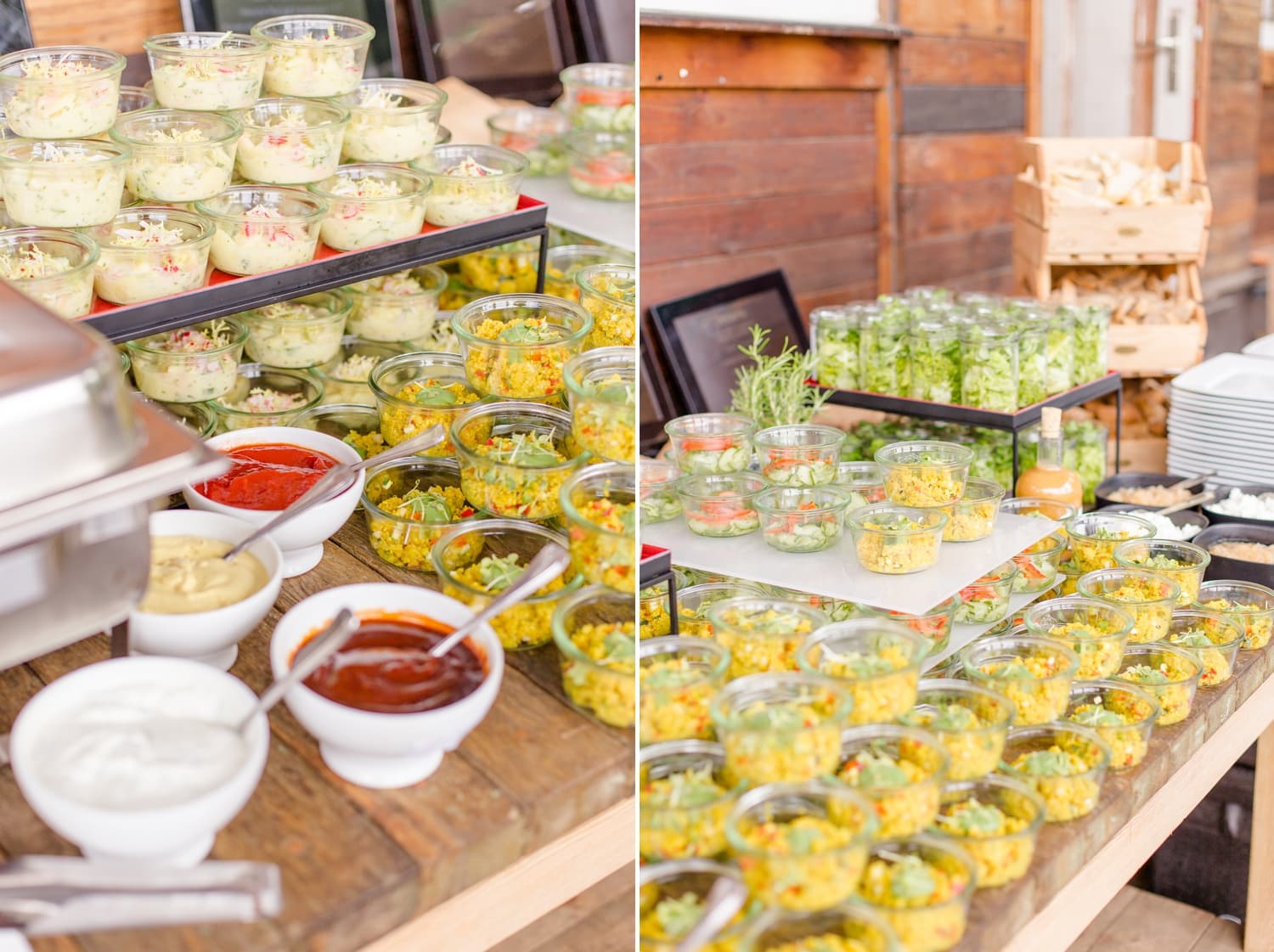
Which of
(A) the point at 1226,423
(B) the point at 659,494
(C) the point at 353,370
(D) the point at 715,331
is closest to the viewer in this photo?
(C) the point at 353,370

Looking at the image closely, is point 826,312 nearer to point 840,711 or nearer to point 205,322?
point 205,322

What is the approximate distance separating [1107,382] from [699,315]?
0.95 metres

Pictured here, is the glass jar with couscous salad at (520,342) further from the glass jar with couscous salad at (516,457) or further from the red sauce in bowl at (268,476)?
the red sauce in bowl at (268,476)

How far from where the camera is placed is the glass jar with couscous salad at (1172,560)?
2010 mm

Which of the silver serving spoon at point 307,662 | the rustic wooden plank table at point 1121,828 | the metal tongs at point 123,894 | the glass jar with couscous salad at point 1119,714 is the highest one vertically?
the silver serving spoon at point 307,662

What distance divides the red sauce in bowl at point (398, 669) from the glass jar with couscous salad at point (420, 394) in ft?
1.37

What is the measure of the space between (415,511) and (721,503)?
51 cm

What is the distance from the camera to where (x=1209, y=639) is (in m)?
1.96

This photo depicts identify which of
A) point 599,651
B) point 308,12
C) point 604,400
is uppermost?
point 308,12

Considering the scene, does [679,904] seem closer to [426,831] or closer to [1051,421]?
[426,831]

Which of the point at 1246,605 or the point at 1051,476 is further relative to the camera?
the point at 1051,476

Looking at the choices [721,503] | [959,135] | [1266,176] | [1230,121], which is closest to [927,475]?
[721,503]

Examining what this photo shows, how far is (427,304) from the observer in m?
2.03

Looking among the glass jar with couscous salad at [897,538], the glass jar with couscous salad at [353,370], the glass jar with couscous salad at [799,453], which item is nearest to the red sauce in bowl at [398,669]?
the glass jar with couscous salad at [353,370]
